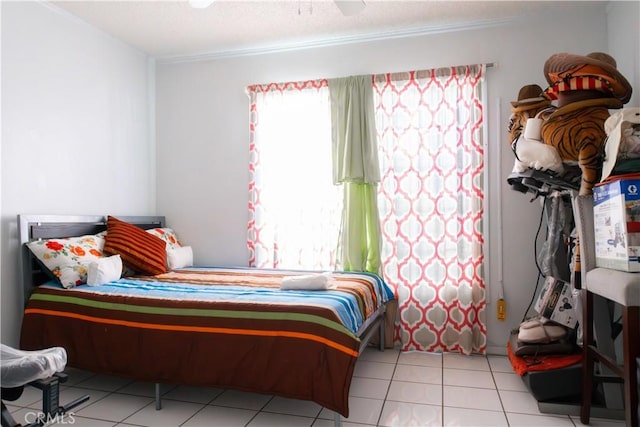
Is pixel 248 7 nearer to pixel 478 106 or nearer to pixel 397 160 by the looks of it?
pixel 397 160

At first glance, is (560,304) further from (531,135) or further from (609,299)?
(531,135)

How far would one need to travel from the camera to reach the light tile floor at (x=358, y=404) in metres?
2.31

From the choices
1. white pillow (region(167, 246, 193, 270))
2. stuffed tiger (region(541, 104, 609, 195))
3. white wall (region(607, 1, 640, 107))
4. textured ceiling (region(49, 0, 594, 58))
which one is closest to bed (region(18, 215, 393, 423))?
white pillow (region(167, 246, 193, 270))

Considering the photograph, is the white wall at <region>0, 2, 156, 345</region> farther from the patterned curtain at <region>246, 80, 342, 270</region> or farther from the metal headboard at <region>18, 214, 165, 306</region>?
the patterned curtain at <region>246, 80, 342, 270</region>

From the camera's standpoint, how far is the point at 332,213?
369cm

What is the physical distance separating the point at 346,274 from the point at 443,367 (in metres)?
0.98

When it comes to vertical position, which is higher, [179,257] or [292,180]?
[292,180]

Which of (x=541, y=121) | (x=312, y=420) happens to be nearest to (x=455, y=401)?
(x=312, y=420)

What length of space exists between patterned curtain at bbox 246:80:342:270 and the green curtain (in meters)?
0.15

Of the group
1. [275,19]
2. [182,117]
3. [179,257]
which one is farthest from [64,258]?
[275,19]

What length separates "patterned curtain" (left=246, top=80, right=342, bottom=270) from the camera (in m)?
3.72

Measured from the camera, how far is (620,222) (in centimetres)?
185

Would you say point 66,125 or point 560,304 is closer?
point 560,304

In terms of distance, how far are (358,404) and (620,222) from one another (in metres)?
1.68
